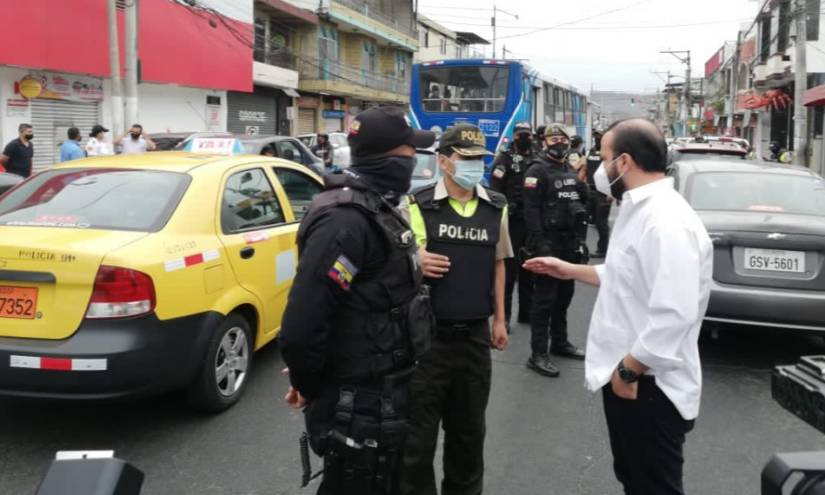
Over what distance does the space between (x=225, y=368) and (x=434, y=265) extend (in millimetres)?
1885

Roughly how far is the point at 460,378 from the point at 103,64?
16469 mm

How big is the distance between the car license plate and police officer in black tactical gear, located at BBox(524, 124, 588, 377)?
121 cm

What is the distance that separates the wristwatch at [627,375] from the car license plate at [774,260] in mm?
3279

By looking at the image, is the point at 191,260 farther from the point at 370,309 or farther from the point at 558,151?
the point at 558,151

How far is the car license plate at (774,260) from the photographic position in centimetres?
514

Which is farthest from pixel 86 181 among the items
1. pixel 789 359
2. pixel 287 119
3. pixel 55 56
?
pixel 287 119

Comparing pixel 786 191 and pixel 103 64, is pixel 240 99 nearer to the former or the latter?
pixel 103 64

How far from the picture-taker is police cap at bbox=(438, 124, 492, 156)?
3.45 m

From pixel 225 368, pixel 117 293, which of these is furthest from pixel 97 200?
pixel 225 368

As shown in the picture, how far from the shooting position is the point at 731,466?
3.84 meters

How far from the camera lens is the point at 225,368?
4.42m

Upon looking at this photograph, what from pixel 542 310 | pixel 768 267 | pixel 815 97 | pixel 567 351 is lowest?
pixel 567 351

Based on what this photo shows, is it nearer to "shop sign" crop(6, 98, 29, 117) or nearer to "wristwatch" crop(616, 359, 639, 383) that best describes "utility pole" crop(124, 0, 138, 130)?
"shop sign" crop(6, 98, 29, 117)

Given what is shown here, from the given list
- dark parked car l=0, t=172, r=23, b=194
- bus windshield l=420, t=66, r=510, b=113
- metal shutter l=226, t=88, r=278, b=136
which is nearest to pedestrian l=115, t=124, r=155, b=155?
dark parked car l=0, t=172, r=23, b=194
